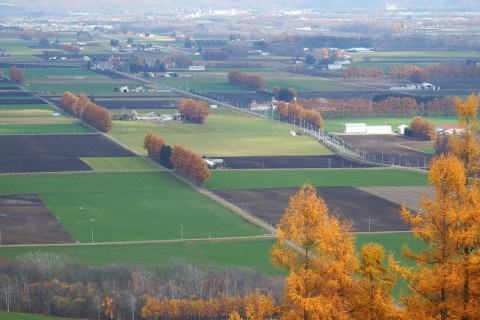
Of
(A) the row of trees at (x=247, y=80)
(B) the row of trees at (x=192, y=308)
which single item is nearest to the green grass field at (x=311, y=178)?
(B) the row of trees at (x=192, y=308)


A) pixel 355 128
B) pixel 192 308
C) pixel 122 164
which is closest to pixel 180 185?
pixel 122 164

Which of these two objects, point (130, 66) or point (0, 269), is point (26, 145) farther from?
point (130, 66)

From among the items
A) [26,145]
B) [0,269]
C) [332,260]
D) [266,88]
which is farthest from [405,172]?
[266,88]

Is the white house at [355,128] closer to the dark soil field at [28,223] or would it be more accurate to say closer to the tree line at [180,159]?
the tree line at [180,159]

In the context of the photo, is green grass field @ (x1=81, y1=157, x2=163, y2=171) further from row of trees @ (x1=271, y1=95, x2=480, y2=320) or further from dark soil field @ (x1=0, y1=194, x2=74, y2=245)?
row of trees @ (x1=271, y1=95, x2=480, y2=320)

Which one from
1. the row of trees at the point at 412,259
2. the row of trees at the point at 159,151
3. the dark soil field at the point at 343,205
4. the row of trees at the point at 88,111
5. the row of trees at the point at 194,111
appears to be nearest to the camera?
the row of trees at the point at 412,259

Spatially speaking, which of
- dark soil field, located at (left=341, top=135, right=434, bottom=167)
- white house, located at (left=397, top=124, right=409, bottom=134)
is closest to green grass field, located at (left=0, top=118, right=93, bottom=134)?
dark soil field, located at (left=341, top=135, right=434, bottom=167)

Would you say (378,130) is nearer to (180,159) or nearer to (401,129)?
(401,129)
